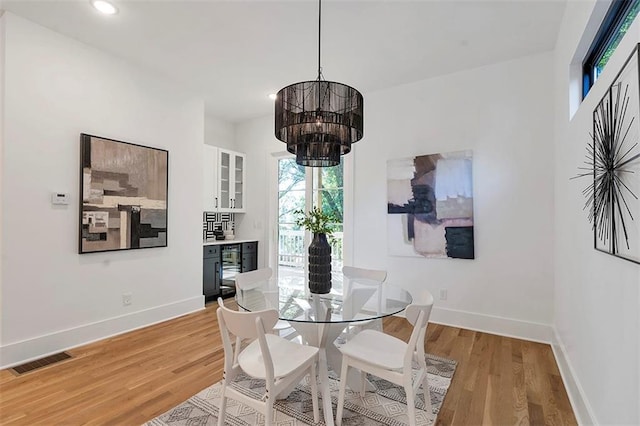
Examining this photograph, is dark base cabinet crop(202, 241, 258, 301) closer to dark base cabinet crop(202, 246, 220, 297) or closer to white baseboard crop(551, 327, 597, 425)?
dark base cabinet crop(202, 246, 220, 297)

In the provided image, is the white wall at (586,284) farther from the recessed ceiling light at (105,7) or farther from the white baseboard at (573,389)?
the recessed ceiling light at (105,7)

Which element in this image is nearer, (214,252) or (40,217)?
(40,217)

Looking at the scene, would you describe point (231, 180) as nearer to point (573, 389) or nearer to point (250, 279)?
point (250, 279)

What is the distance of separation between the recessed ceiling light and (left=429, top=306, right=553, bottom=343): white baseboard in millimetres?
4250

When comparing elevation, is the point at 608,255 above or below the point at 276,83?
below

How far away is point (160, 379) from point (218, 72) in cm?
312

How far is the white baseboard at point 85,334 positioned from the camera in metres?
2.61

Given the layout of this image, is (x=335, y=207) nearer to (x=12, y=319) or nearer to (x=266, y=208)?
(x=266, y=208)

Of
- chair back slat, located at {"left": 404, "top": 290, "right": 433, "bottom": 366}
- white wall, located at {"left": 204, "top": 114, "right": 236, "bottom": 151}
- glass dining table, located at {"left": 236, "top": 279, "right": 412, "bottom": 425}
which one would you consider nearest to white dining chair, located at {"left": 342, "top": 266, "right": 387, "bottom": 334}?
glass dining table, located at {"left": 236, "top": 279, "right": 412, "bottom": 425}

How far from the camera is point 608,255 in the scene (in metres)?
1.57

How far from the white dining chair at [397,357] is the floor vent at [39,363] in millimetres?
2493

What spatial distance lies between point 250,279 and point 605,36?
3.00m

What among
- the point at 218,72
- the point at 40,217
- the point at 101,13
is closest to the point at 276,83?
the point at 218,72

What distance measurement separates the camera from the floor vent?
2525 millimetres
